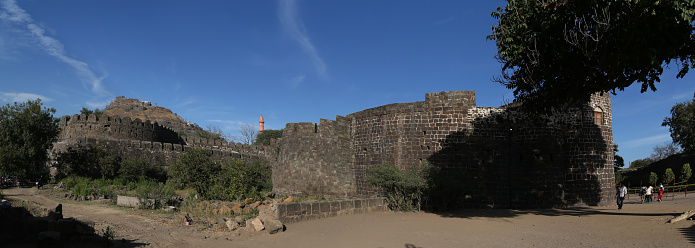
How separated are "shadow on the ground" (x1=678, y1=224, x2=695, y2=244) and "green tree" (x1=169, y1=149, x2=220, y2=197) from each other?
62.9ft

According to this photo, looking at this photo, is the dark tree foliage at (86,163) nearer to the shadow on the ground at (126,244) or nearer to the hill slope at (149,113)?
the shadow on the ground at (126,244)

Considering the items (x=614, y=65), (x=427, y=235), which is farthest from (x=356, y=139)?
(x=614, y=65)

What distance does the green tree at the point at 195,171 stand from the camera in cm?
2075

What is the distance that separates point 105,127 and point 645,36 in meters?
32.7

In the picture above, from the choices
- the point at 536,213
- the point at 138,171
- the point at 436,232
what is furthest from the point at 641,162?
the point at 138,171

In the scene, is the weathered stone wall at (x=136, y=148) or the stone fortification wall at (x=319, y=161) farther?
the weathered stone wall at (x=136, y=148)

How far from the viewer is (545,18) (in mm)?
10758

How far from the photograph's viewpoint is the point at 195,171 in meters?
21.8

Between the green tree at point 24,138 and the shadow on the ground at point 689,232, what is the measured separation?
31179mm

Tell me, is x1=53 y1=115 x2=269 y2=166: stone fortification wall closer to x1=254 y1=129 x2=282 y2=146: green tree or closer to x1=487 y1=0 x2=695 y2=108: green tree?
x1=487 y1=0 x2=695 y2=108: green tree

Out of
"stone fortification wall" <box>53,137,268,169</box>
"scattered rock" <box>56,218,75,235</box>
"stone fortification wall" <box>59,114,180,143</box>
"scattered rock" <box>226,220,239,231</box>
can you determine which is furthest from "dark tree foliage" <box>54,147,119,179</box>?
"scattered rock" <box>56,218,75,235</box>

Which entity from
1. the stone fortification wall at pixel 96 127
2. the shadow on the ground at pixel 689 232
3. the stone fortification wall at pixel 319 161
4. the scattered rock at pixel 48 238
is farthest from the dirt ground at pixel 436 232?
the stone fortification wall at pixel 96 127

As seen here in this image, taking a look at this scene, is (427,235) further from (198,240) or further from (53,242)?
(53,242)

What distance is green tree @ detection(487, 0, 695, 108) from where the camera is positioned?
9.20 metres
